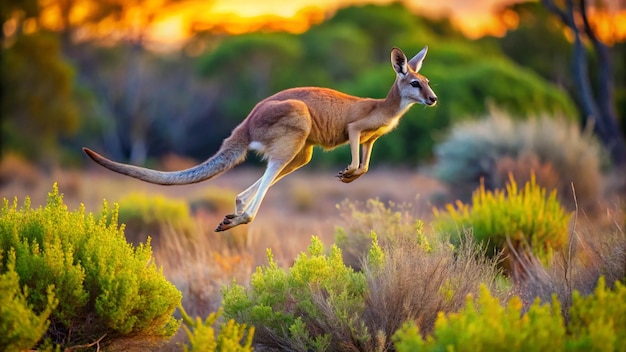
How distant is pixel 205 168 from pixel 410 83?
1868mm

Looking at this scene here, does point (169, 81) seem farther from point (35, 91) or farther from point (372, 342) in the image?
point (372, 342)

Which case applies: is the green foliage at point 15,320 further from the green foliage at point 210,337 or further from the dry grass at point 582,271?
the dry grass at point 582,271

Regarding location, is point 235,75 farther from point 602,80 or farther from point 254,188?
point 254,188

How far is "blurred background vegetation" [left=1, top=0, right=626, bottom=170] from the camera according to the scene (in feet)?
92.7

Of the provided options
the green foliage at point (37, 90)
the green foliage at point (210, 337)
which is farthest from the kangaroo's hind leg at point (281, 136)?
the green foliage at point (37, 90)

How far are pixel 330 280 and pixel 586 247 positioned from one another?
2481mm

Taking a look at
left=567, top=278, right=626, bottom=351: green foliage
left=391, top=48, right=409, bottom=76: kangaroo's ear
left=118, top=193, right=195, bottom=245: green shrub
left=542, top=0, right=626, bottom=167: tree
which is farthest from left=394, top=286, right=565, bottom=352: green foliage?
left=542, top=0, right=626, bottom=167: tree

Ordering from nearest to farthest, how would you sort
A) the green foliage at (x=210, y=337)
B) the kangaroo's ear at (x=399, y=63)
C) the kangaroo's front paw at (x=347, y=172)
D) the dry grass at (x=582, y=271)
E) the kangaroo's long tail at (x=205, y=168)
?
the green foliage at (x=210, y=337) → the kangaroo's long tail at (x=205, y=168) → the dry grass at (x=582, y=271) → the kangaroo's front paw at (x=347, y=172) → the kangaroo's ear at (x=399, y=63)

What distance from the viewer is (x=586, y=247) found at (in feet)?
25.6

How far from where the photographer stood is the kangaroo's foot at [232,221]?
275 inches

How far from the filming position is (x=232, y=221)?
276 inches

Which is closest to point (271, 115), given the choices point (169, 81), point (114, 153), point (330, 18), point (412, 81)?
point (412, 81)

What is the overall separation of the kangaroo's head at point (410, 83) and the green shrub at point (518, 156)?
8.66m

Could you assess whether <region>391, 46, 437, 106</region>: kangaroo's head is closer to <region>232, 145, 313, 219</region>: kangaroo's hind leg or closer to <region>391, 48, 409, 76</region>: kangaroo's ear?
<region>391, 48, 409, 76</region>: kangaroo's ear
